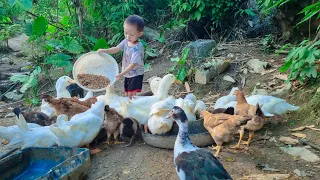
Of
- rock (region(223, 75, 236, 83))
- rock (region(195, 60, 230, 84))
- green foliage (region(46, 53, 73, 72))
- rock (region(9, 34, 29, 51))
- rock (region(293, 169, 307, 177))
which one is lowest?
rock (region(293, 169, 307, 177))

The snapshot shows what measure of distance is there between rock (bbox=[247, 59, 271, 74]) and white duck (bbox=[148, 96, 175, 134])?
103 inches

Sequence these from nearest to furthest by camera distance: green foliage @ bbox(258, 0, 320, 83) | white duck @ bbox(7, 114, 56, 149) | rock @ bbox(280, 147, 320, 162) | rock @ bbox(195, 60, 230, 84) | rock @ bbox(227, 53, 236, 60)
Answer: rock @ bbox(280, 147, 320, 162), green foliage @ bbox(258, 0, 320, 83), white duck @ bbox(7, 114, 56, 149), rock @ bbox(195, 60, 230, 84), rock @ bbox(227, 53, 236, 60)

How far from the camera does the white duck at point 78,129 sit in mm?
4445

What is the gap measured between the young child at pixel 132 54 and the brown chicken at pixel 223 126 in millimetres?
1660

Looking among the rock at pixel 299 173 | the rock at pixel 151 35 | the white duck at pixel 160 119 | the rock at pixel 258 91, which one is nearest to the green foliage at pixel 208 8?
the rock at pixel 151 35

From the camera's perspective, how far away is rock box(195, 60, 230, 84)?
6903 millimetres

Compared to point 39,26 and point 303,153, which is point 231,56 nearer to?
point 303,153

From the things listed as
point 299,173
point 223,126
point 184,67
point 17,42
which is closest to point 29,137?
point 223,126

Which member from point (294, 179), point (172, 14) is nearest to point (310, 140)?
point (294, 179)

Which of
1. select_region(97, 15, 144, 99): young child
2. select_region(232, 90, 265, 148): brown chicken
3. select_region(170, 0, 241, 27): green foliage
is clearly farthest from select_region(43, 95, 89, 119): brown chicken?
select_region(170, 0, 241, 27): green foliage

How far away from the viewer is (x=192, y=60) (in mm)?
7566

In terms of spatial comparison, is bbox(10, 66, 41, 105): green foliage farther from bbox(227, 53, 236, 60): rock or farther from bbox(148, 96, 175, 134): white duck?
bbox(227, 53, 236, 60): rock

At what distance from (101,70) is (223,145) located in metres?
2.23

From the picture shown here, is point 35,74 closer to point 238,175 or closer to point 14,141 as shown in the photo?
point 14,141
